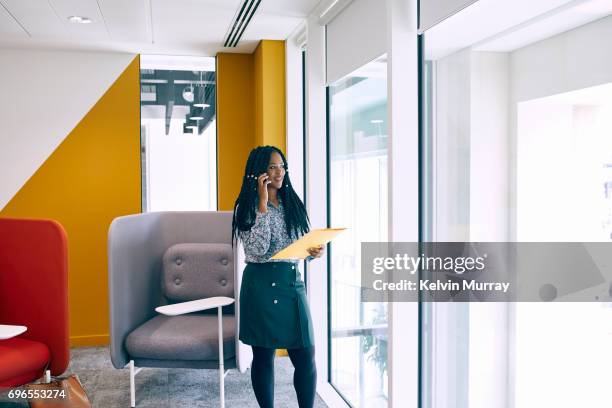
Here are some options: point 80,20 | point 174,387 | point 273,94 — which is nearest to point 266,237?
point 174,387

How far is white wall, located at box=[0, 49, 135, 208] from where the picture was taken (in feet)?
16.6

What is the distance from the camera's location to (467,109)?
2379mm

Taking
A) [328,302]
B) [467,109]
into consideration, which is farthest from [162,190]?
[467,109]

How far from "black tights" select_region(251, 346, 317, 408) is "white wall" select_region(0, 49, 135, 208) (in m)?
3.12

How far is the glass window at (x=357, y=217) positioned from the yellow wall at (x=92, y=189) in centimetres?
204

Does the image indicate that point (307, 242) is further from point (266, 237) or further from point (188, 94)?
point (188, 94)

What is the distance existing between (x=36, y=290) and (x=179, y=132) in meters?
2.66

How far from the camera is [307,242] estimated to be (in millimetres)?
2605

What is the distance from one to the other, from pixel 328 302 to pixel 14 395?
204 cm

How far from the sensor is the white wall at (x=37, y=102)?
5070mm

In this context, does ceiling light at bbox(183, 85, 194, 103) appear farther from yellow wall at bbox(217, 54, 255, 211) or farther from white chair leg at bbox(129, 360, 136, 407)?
white chair leg at bbox(129, 360, 136, 407)

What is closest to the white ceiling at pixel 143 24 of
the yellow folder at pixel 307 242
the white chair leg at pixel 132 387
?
the yellow folder at pixel 307 242

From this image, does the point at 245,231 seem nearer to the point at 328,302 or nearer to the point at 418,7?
the point at 418,7

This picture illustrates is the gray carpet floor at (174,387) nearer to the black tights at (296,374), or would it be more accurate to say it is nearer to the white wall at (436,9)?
the black tights at (296,374)
